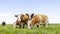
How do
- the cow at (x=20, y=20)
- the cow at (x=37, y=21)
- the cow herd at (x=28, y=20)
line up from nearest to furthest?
the cow at (x=37, y=21) → the cow herd at (x=28, y=20) → the cow at (x=20, y=20)

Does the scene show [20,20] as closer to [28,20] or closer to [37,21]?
[37,21]

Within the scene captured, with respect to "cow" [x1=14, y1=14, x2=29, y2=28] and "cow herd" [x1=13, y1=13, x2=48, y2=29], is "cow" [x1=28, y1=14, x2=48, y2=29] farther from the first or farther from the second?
"cow" [x1=14, y1=14, x2=29, y2=28]

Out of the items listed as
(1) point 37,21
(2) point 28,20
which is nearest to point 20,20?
(1) point 37,21

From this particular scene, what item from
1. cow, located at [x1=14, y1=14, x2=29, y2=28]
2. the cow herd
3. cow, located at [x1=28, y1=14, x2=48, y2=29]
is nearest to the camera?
cow, located at [x1=28, y1=14, x2=48, y2=29]

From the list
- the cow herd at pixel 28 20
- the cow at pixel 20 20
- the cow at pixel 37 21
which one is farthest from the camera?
the cow at pixel 20 20

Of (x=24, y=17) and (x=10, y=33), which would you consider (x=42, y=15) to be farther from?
(x=10, y=33)

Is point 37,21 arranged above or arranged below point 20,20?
below

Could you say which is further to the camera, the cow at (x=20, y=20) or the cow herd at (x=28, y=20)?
the cow at (x=20, y=20)

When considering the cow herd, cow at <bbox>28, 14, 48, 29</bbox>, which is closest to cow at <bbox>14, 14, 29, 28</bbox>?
the cow herd

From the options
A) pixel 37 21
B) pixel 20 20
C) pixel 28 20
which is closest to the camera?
pixel 28 20

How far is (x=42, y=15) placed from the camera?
2514 centimetres

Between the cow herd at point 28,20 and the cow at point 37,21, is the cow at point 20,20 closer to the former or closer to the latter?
the cow herd at point 28,20

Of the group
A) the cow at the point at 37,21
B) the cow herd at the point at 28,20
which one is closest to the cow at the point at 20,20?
the cow herd at the point at 28,20

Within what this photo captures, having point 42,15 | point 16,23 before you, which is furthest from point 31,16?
point 42,15
